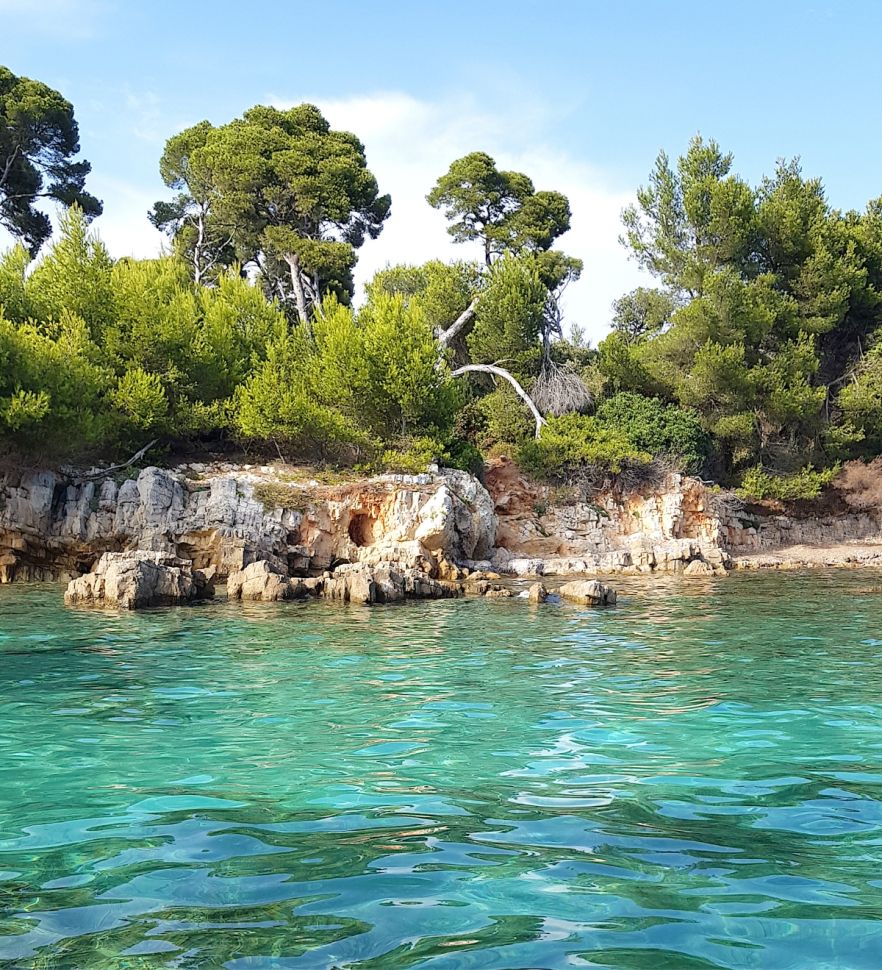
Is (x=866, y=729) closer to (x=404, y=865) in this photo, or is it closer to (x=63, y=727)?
(x=404, y=865)

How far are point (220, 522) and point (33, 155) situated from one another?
2472 cm

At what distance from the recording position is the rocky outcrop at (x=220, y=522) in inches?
786

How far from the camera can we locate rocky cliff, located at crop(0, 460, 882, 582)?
2008cm

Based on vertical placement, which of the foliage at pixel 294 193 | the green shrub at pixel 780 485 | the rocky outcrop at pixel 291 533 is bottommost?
the rocky outcrop at pixel 291 533

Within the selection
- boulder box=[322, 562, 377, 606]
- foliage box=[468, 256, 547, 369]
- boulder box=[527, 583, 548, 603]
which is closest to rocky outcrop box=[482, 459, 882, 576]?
foliage box=[468, 256, 547, 369]

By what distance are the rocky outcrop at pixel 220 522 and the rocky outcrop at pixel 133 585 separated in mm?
3591

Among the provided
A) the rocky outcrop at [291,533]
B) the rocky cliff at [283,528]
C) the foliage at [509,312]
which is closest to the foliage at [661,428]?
the rocky cliff at [283,528]

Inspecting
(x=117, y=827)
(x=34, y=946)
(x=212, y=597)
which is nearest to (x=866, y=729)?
(x=117, y=827)

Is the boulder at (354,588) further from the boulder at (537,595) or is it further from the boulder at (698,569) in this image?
the boulder at (698,569)

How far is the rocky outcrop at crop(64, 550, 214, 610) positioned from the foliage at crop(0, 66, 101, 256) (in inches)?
905

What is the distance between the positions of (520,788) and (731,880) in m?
1.64

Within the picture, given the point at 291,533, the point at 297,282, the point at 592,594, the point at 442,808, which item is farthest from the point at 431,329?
the point at 442,808

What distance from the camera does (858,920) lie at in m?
3.11

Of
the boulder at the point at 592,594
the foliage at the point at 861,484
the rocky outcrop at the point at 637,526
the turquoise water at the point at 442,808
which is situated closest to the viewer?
the turquoise water at the point at 442,808
